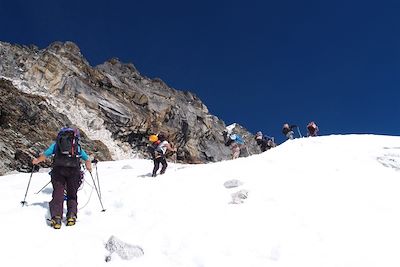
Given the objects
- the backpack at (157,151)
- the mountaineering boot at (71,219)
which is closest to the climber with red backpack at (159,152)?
the backpack at (157,151)

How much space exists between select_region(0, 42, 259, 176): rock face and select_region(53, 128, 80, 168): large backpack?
14.7 metres

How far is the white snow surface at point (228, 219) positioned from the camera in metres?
7.76

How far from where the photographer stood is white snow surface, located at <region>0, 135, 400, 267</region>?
7762 mm

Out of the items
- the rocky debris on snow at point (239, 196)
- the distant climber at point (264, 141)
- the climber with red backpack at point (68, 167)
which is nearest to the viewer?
the climber with red backpack at point (68, 167)

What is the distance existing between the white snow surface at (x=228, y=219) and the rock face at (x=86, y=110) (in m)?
14.3

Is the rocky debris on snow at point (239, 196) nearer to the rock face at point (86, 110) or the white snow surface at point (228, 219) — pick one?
the white snow surface at point (228, 219)

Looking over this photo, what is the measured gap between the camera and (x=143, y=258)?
792 cm

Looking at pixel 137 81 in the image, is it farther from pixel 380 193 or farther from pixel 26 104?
pixel 380 193

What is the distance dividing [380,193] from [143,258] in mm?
7155

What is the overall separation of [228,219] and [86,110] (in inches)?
1444

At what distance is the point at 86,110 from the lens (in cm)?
4338

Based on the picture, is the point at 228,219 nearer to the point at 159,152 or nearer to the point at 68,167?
the point at 68,167

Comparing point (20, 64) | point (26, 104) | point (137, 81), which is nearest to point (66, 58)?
point (20, 64)

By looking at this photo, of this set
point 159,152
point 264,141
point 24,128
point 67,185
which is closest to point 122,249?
point 67,185
